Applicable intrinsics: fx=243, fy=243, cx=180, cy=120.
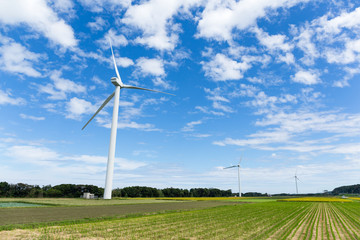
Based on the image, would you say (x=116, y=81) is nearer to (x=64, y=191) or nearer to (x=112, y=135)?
(x=112, y=135)

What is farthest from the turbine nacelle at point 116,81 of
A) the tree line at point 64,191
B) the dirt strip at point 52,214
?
the tree line at point 64,191

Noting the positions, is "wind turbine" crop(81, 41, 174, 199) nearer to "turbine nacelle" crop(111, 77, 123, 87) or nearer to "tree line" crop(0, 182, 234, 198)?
"turbine nacelle" crop(111, 77, 123, 87)

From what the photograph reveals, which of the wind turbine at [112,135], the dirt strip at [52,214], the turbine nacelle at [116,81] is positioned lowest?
the dirt strip at [52,214]

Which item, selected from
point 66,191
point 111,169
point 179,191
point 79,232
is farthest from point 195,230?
point 179,191

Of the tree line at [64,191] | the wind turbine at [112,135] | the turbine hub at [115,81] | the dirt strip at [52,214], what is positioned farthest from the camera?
the tree line at [64,191]

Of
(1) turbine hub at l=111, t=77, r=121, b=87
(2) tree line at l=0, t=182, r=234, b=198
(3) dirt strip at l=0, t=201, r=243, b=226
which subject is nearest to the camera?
(3) dirt strip at l=0, t=201, r=243, b=226

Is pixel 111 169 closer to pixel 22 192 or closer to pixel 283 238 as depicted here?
pixel 283 238

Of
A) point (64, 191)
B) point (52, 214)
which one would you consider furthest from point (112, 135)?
point (64, 191)

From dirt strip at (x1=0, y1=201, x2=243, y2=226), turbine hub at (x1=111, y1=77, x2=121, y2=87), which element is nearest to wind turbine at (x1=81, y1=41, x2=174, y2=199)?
turbine hub at (x1=111, y1=77, x2=121, y2=87)

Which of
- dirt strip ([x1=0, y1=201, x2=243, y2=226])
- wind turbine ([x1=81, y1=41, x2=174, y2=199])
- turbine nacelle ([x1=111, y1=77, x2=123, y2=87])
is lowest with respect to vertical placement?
dirt strip ([x1=0, y1=201, x2=243, y2=226])

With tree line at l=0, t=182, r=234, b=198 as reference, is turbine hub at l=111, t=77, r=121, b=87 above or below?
above

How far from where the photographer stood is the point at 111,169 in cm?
6781

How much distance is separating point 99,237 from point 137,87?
66631 mm

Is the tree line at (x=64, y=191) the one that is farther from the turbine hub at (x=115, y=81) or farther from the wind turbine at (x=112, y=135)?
the turbine hub at (x=115, y=81)
